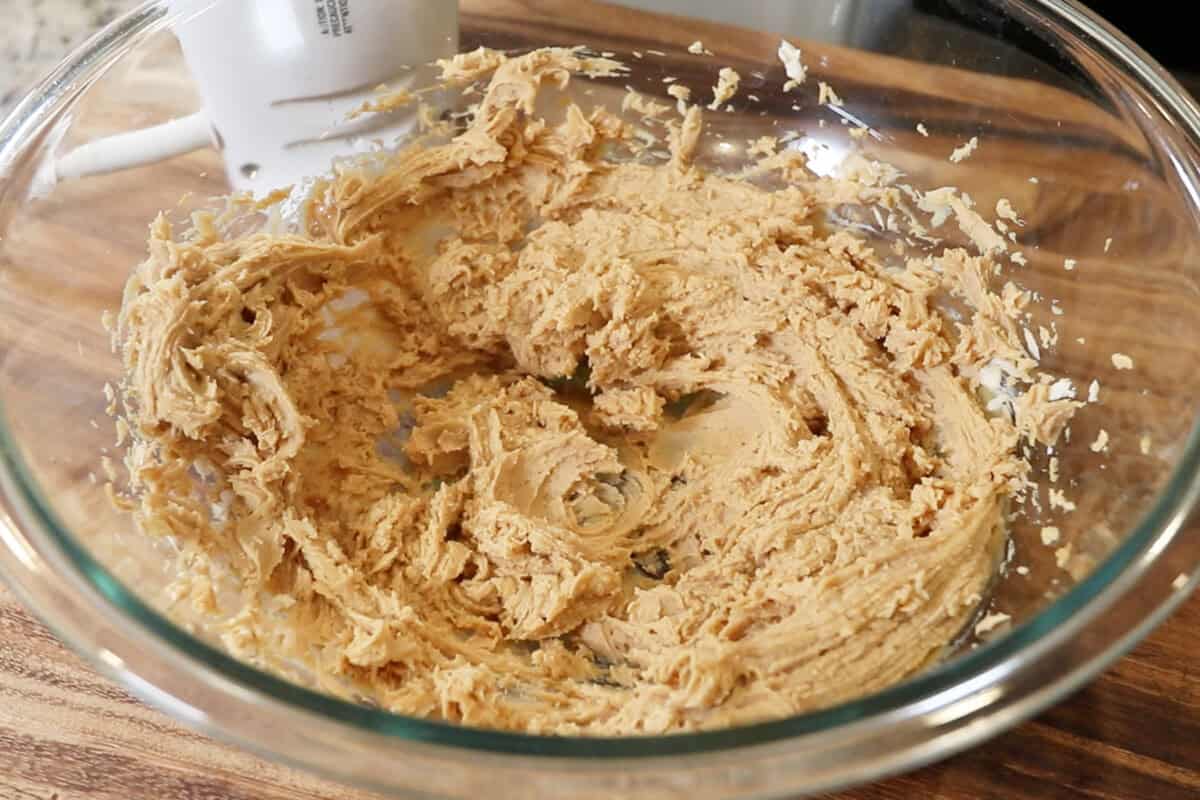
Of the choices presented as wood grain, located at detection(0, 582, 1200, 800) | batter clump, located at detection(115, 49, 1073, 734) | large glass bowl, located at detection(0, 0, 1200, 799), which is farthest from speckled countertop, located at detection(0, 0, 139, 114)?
wood grain, located at detection(0, 582, 1200, 800)

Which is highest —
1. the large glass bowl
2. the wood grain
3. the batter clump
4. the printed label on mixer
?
the printed label on mixer

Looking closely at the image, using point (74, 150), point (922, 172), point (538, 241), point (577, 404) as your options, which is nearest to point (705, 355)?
point (577, 404)

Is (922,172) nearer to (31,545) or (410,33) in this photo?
(410,33)

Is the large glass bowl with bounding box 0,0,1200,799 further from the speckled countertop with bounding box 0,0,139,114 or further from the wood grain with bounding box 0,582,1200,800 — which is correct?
the speckled countertop with bounding box 0,0,139,114

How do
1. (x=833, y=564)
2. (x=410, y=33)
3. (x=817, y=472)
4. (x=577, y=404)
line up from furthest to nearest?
(x=577, y=404), (x=410, y=33), (x=817, y=472), (x=833, y=564)

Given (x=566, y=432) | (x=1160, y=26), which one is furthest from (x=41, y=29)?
(x=1160, y=26)

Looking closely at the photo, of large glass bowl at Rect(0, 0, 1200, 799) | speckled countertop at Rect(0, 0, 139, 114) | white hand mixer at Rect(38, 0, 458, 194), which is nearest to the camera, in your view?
large glass bowl at Rect(0, 0, 1200, 799)

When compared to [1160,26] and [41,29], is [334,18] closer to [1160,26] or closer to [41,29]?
[41,29]
